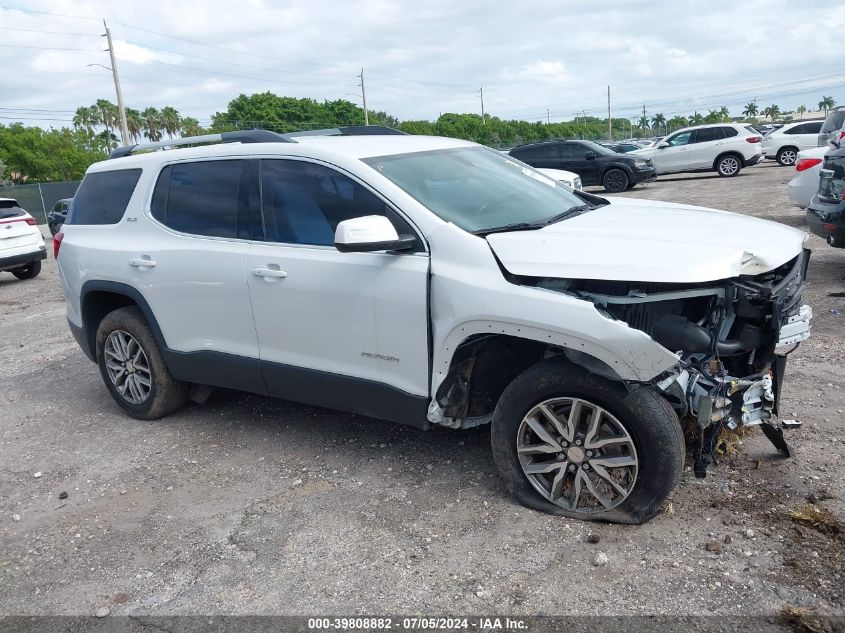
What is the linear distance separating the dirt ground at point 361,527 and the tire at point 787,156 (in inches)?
885

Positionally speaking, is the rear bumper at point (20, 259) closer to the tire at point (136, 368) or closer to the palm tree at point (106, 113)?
the tire at point (136, 368)

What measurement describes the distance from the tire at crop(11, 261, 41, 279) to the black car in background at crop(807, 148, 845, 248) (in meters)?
12.5

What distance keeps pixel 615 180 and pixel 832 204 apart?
548 inches

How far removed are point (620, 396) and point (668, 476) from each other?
429 millimetres

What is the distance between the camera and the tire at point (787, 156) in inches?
980

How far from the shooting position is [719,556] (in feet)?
10.4

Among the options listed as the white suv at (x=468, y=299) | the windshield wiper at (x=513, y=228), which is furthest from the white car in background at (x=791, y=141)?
the windshield wiper at (x=513, y=228)

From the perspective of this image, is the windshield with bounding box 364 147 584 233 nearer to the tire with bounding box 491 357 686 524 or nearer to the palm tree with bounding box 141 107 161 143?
the tire with bounding box 491 357 686 524

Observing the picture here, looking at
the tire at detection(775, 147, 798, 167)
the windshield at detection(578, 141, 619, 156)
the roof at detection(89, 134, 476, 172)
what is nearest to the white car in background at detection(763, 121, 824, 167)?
the tire at detection(775, 147, 798, 167)

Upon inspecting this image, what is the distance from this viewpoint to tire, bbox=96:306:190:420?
5130 millimetres

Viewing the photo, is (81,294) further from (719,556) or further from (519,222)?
(719,556)

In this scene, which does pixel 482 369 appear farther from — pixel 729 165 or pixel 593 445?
pixel 729 165

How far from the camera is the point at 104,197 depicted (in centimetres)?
539

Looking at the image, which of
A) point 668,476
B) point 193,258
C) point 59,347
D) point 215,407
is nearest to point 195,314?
point 193,258
